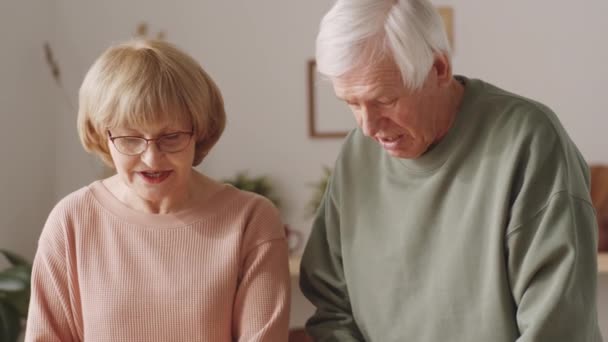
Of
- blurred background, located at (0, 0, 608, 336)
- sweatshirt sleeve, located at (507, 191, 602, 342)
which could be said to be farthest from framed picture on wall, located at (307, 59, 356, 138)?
sweatshirt sleeve, located at (507, 191, 602, 342)

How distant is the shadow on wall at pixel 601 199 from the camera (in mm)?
3361

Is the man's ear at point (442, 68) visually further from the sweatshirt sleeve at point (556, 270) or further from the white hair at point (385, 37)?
the sweatshirt sleeve at point (556, 270)

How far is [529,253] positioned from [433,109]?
0.31 m

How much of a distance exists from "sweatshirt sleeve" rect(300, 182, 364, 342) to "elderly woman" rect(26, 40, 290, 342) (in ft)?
0.44

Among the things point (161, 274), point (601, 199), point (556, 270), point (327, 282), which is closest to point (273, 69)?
point (601, 199)

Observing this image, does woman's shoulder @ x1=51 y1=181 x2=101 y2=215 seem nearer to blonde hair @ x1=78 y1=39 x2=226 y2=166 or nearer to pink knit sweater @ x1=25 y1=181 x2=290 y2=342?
pink knit sweater @ x1=25 y1=181 x2=290 y2=342

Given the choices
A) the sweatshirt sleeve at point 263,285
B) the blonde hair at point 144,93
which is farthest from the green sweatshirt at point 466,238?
the blonde hair at point 144,93

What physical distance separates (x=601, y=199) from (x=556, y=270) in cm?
215

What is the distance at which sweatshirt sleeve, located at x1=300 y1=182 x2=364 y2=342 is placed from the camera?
66.9 inches

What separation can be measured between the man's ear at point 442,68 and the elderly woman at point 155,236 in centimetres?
41

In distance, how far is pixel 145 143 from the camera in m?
1.49

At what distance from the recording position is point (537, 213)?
1415 mm

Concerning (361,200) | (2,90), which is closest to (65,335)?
(361,200)

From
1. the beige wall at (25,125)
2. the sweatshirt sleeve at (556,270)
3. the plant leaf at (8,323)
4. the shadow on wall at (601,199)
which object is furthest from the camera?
the shadow on wall at (601,199)
